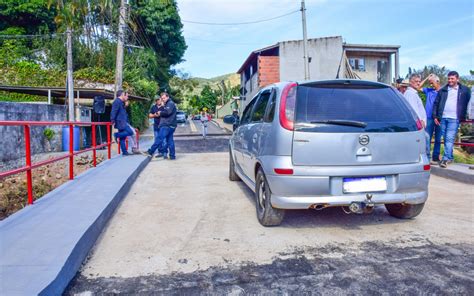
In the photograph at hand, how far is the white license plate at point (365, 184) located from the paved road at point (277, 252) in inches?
19.7

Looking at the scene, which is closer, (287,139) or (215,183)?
(287,139)

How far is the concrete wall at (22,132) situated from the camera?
10688 mm

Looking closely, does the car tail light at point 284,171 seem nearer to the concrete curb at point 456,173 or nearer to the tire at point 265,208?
the tire at point 265,208

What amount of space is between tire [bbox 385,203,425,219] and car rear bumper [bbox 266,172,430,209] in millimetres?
407

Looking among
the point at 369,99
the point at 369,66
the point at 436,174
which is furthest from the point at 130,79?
the point at 369,99

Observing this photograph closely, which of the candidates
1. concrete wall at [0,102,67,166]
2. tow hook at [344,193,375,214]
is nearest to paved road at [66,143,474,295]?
tow hook at [344,193,375,214]

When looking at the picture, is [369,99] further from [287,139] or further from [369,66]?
[369,66]

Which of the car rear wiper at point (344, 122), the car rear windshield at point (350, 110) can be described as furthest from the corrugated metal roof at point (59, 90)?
the car rear wiper at point (344, 122)

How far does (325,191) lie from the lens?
348cm

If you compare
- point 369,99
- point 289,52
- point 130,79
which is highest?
point 289,52

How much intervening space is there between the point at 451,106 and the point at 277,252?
17.7 ft

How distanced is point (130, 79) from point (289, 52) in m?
12.0

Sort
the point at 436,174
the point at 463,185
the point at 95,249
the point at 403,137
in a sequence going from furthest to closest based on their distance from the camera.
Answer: the point at 436,174 < the point at 463,185 < the point at 403,137 < the point at 95,249

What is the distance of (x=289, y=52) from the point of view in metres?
27.3
